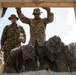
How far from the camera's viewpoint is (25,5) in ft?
41.4

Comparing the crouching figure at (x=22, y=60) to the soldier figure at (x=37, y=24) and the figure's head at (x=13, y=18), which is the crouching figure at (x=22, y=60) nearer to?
the soldier figure at (x=37, y=24)

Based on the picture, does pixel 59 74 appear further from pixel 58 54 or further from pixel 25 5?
pixel 25 5

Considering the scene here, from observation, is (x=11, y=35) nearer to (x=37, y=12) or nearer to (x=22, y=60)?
(x=37, y=12)

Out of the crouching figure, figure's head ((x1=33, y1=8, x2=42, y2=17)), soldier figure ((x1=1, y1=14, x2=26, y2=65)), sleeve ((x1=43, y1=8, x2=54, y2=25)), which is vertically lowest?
the crouching figure

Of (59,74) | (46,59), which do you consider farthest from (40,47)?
(59,74)

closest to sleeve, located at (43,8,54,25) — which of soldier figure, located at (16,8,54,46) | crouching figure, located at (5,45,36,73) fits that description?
soldier figure, located at (16,8,54,46)

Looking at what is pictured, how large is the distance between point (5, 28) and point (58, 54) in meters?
3.09

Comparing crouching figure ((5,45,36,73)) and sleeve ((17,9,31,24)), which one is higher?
sleeve ((17,9,31,24))

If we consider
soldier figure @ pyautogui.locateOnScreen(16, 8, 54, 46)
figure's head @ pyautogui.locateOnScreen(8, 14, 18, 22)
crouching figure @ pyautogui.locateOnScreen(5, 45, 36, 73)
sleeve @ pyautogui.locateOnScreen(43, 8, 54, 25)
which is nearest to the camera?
crouching figure @ pyautogui.locateOnScreen(5, 45, 36, 73)

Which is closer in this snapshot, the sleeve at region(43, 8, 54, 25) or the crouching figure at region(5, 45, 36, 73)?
the crouching figure at region(5, 45, 36, 73)

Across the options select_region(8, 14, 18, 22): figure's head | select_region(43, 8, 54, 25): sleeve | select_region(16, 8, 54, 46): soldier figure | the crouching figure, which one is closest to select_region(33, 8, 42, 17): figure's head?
select_region(16, 8, 54, 46): soldier figure

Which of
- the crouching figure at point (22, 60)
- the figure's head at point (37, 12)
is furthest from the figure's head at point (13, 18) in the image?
the crouching figure at point (22, 60)

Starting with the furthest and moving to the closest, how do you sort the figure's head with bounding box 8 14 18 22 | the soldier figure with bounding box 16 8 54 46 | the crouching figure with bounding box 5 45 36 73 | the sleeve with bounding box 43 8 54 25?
the sleeve with bounding box 43 8 54 25
the figure's head with bounding box 8 14 18 22
the soldier figure with bounding box 16 8 54 46
the crouching figure with bounding box 5 45 36 73

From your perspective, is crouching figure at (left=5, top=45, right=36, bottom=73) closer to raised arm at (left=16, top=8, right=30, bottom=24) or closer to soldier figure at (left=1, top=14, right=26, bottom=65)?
soldier figure at (left=1, top=14, right=26, bottom=65)
